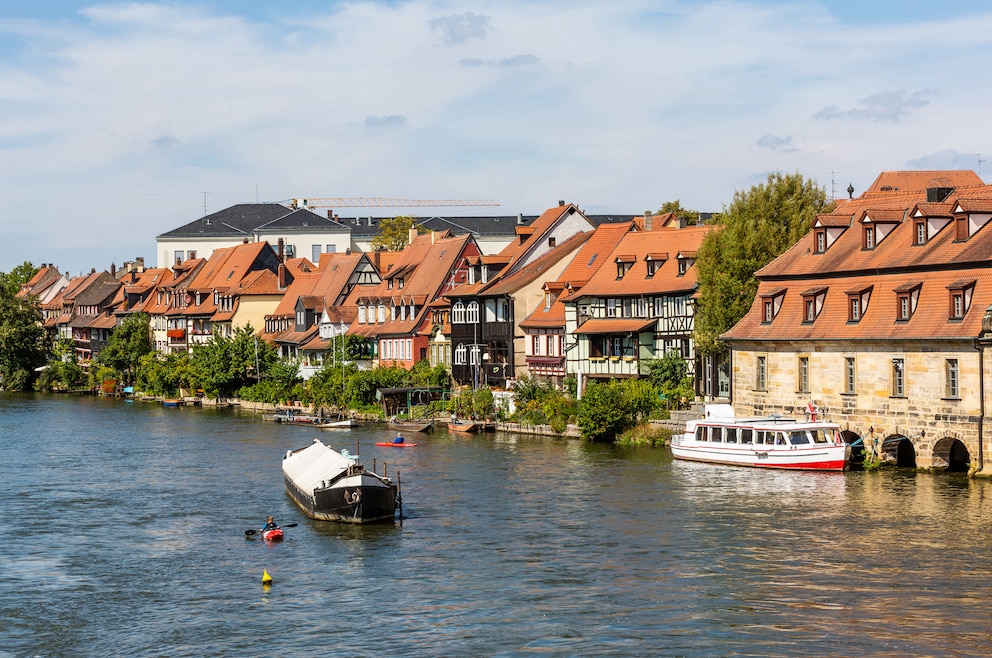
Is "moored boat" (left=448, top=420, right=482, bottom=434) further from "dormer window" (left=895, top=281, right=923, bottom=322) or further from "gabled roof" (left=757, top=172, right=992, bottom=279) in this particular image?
"dormer window" (left=895, top=281, right=923, bottom=322)

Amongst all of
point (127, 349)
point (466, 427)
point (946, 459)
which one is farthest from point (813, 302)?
point (127, 349)

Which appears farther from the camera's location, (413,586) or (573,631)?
(413,586)

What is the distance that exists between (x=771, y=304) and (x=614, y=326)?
15918 millimetres

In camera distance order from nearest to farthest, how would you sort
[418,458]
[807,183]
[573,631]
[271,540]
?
[573,631] → [271,540] → [418,458] → [807,183]

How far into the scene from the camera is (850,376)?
55.1m

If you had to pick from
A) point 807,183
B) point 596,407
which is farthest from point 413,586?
point 807,183

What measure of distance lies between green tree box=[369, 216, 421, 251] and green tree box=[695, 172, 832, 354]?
7410 centimetres

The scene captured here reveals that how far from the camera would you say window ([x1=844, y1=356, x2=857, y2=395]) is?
180 ft

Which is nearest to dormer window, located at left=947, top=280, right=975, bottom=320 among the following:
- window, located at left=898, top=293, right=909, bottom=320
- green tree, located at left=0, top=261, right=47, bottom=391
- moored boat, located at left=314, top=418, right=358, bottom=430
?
window, located at left=898, top=293, right=909, bottom=320

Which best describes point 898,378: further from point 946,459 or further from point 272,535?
point 272,535

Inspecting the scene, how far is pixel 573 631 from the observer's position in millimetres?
31844

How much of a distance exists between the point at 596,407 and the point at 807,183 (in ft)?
49.3

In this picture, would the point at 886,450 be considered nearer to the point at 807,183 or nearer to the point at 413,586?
the point at 807,183

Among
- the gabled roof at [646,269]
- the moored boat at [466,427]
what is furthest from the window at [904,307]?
the moored boat at [466,427]
